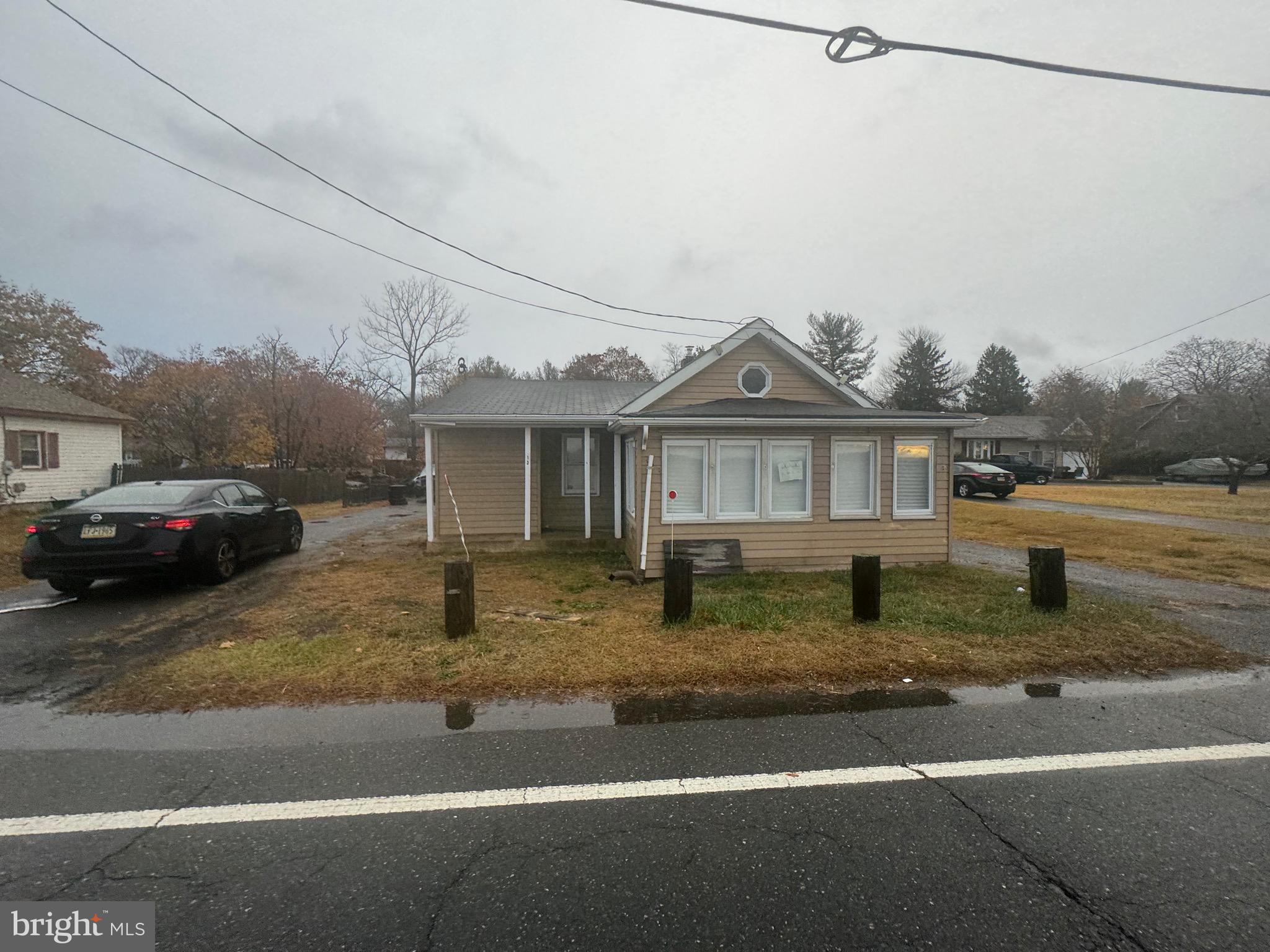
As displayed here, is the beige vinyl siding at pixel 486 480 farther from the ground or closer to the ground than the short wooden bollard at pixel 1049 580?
farther from the ground

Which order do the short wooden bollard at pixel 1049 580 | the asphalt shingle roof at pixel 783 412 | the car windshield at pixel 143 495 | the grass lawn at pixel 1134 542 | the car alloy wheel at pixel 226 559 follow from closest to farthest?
the short wooden bollard at pixel 1049 580
the car windshield at pixel 143 495
the car alloy wheel at pixel 226 559
the asphalt shingle roof at pixel 783 412
the grass lawn at pixel 1134 542

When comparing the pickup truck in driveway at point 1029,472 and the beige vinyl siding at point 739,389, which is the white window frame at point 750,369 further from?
the pickup truck in driveway at point 1029,472

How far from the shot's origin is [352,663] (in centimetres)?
477

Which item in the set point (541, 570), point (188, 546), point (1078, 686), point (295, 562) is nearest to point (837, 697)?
point (1078, 686)

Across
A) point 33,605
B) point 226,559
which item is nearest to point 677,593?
point 226,559

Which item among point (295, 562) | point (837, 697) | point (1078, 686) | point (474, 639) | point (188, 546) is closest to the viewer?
point (837, 697)

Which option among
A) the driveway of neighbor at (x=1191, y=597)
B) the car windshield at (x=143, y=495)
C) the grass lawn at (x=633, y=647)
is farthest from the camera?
the car windshield at (x=143, y=495)

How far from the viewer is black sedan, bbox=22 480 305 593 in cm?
662

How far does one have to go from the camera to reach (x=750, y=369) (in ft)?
33.7

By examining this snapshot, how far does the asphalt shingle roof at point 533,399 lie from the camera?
11078 mm

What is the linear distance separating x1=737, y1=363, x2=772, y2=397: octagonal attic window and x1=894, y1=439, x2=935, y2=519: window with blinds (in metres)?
2.43

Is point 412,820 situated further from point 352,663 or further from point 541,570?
point 541,570

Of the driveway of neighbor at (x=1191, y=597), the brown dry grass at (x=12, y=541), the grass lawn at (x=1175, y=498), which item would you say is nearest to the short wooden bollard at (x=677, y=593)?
the driveway of neighbor at (x=1191, y=597)

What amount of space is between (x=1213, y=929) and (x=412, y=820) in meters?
3.14
